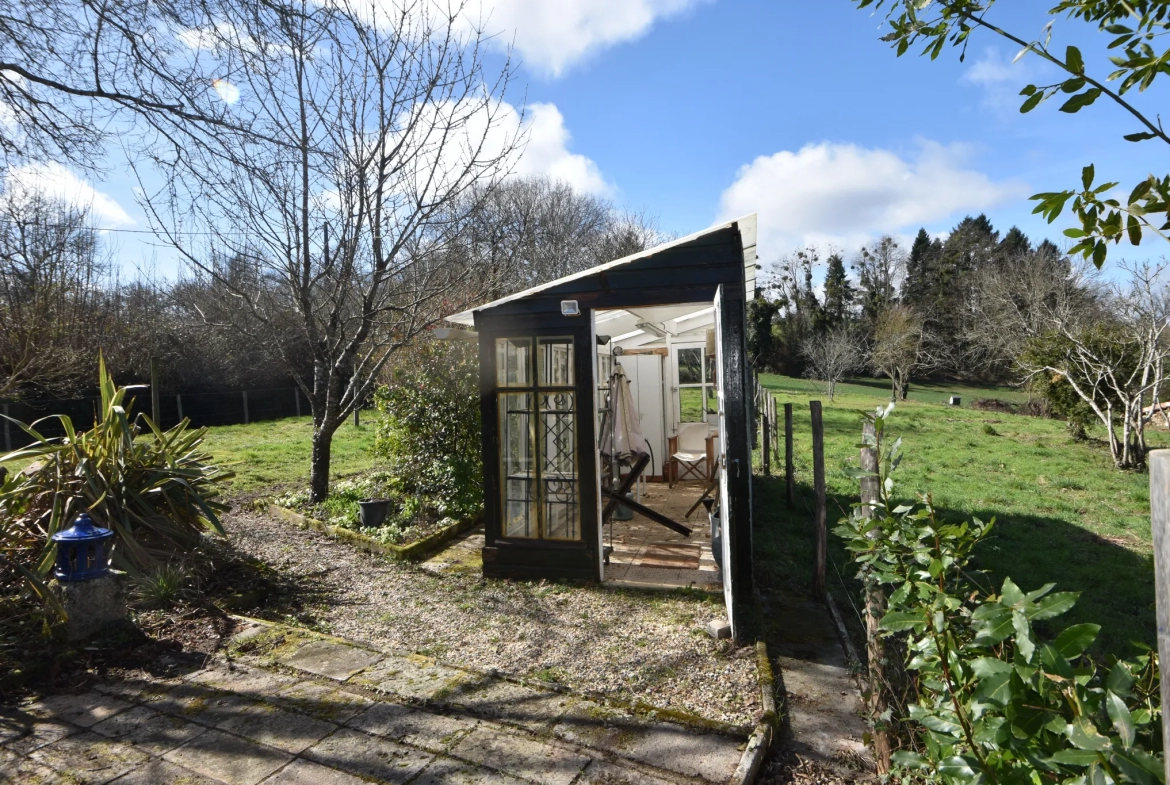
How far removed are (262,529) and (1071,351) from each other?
13392 mm

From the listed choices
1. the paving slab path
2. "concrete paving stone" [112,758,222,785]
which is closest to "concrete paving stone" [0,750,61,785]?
the paving slab path

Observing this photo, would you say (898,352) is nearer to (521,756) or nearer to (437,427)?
(437,427)

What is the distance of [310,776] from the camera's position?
2.58 meters

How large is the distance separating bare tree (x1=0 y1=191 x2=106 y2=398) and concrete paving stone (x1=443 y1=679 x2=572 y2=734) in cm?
619

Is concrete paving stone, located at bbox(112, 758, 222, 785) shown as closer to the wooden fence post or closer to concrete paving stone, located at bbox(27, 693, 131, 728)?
concrete paving stone, located at bbox(27, 693, 131, 728)

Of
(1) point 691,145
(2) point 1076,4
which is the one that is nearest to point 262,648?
(2) point 1076,4

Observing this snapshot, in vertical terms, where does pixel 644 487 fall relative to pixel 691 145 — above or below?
below

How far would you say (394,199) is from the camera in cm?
706

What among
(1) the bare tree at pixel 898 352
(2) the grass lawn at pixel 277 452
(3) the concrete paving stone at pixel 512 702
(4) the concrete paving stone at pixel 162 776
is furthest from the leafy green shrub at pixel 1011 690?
(1) the bare tree at pixel 898 352

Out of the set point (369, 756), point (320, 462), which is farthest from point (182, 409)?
point (369, 756)

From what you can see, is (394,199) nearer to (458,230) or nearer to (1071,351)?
(458,230)

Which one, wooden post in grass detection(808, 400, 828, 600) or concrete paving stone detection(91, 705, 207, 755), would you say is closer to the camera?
concrete paving stone detection(91, 705, 207, 755)

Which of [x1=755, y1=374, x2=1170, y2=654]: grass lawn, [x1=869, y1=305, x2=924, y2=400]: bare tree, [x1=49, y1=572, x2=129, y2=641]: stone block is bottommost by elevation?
[x1=755, y1=374, x2=1170, y2=654]: grass lawn

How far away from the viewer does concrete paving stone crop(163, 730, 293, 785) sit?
2596mm
